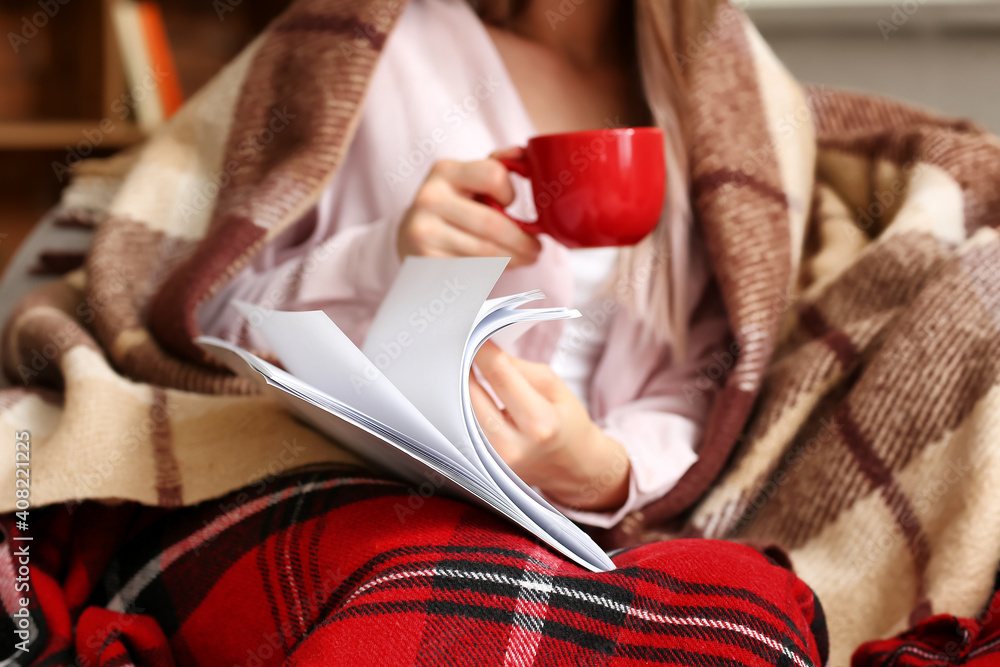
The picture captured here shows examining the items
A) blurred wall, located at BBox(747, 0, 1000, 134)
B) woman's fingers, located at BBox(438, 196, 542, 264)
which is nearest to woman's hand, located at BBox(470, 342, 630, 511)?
woman's fingers, located at BBox(438, 196, 542, 264)

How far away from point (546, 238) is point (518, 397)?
317 mm

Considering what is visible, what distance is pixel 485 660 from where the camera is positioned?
1.20 feet

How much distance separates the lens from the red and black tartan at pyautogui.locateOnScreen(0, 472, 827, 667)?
14.8 inches

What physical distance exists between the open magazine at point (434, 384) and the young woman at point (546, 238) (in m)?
0.16

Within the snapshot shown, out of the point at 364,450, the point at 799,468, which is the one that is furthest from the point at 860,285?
the point at 364,450

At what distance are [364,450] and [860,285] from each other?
49 cm

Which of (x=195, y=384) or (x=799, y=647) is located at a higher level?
(x=799, y=647)

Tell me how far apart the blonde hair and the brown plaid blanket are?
2cm

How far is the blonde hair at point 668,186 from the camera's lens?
0.79 metres

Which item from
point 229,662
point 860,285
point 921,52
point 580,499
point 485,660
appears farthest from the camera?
point 921,52

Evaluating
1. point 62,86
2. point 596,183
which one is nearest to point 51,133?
point 62,86

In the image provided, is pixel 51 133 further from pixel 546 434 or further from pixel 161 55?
pixel 546 434

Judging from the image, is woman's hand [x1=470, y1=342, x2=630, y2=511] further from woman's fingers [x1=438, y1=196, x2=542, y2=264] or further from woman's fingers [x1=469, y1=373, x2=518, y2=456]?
woman's fingers [x1=438, y1=196, x2=542, y2=264]

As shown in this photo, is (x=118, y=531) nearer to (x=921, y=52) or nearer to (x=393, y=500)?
(x=393, y=500)
